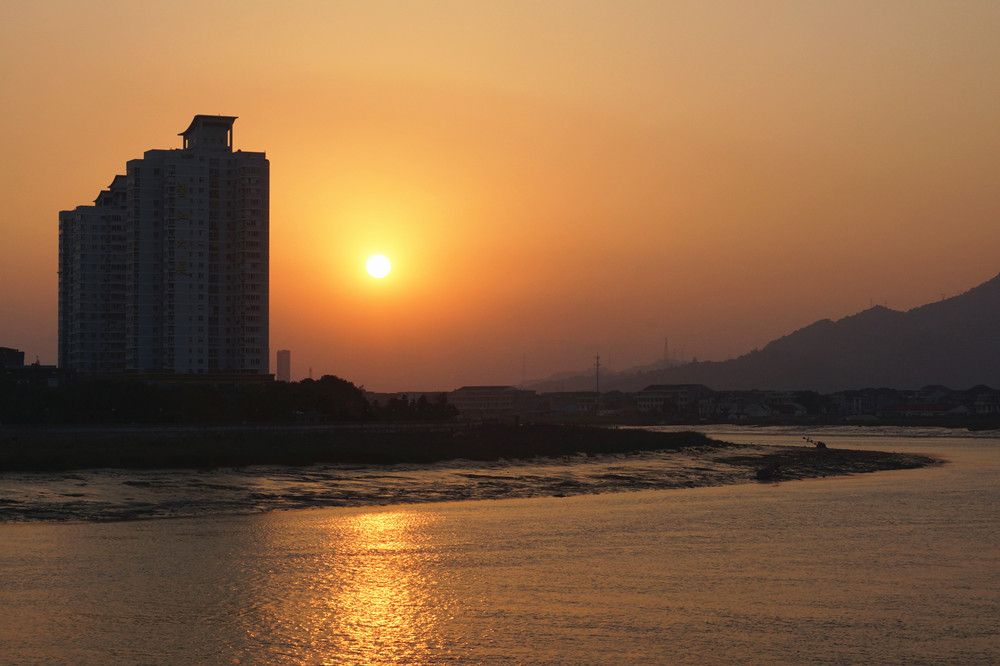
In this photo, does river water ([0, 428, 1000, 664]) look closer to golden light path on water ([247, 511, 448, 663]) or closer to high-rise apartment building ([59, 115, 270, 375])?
golden light path on water ([247, 511, 448, 663])

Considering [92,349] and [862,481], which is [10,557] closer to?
[862,481]

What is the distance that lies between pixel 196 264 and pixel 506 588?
128034 mm

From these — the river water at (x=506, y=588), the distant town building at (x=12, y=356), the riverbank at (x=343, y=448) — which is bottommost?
the river water at (x=506, y=588)

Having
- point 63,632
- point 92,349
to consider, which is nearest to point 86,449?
point 63,632

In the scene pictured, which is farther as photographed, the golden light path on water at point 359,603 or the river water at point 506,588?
the golden light path on water at point 359,603

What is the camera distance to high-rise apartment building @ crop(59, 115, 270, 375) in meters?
146

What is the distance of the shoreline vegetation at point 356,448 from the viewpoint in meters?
62.0

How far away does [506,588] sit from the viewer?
2748 centimetres

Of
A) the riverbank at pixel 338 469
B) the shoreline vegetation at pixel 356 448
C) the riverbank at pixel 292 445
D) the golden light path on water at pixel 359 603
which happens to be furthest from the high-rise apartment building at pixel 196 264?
the golden light path on water at pixel 359 603

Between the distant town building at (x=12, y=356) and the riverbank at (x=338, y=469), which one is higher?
the distant town building at (x=12, y=356)

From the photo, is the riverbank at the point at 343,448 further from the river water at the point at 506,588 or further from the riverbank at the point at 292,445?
the river water at the point at 506,588

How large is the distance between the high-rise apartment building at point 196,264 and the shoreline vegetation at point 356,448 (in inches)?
1854

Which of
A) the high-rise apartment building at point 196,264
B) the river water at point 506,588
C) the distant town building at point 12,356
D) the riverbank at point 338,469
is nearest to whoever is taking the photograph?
the river water at point 506,588

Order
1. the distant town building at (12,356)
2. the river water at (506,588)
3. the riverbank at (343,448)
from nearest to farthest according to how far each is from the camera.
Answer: the river water at (506,588) < the riverbank at (343,448) < the distant town building at (12,356)
